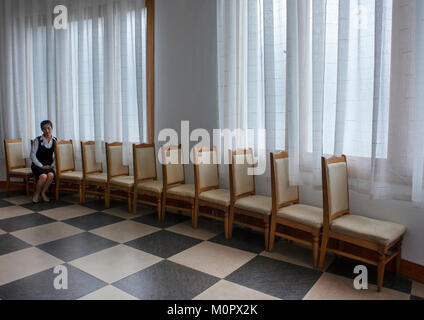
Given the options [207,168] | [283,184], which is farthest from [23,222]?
[283,184]

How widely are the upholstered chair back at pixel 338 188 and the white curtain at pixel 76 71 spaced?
275 centimetres

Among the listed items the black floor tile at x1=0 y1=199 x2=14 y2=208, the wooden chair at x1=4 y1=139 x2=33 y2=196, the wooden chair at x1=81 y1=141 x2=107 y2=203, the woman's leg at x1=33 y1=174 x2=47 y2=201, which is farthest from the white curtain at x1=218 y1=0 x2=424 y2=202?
the wooden chair at x1=4 y1=139 x2=33 y2=196

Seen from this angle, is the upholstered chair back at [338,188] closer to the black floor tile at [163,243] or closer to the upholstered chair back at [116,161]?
the black floor tile at [163,243]

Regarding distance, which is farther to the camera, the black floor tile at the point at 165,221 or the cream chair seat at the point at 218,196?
the black floor tile at the point at 165,221

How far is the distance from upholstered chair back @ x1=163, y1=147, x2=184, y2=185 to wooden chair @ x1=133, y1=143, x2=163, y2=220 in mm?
202

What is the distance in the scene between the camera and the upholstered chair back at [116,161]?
4740 mm

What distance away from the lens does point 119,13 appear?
4816 mm

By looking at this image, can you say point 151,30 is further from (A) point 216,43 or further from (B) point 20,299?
(B) point 20,299

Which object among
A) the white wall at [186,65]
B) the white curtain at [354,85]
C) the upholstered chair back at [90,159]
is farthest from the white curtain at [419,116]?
the upholstered chair back at [90,159]

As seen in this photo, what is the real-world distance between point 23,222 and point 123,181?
1274 mm

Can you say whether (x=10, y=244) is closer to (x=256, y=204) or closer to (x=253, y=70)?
(x=256, y=204)

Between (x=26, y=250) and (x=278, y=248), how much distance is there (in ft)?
7.96

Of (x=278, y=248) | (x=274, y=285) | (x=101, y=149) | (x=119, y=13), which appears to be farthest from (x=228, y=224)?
(x=119, y=13)

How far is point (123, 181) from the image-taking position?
461 centimetres
